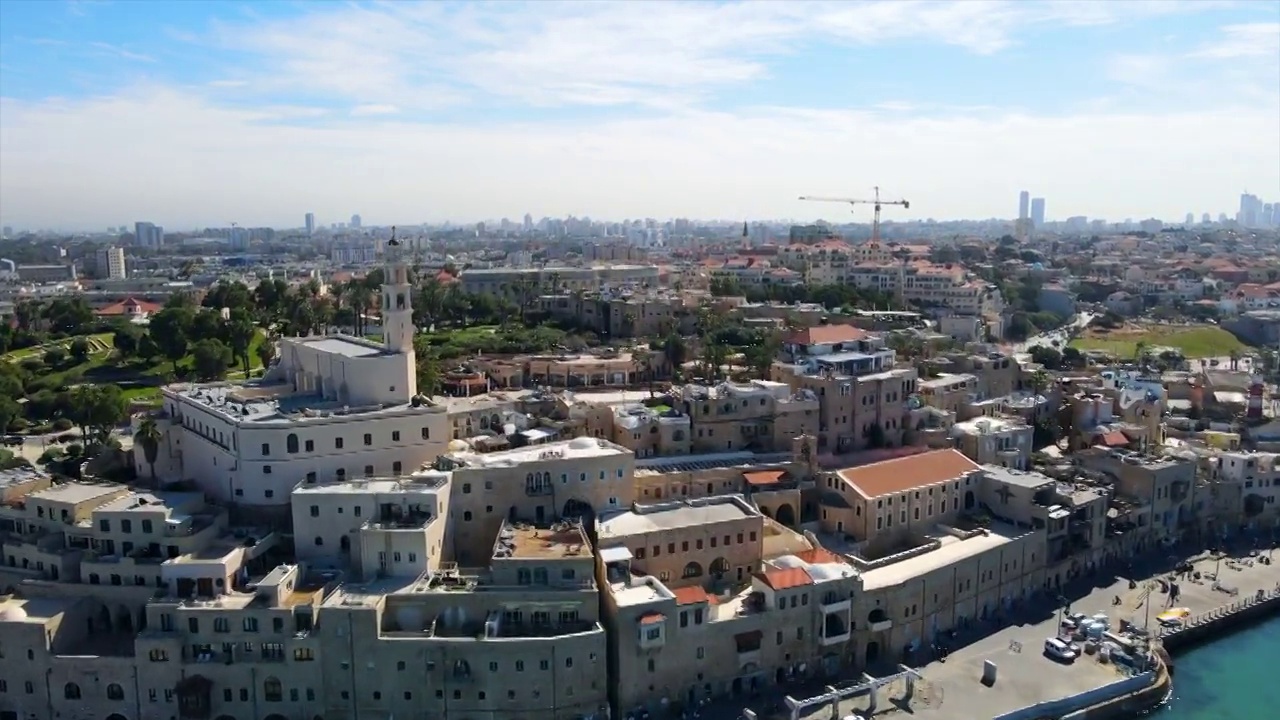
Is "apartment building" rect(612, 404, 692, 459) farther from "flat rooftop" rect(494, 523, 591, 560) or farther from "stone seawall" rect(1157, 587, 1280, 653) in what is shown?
"stone seawall" rect(1157, 587, 1280, 653)

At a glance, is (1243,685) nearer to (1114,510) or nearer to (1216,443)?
(1114,510)

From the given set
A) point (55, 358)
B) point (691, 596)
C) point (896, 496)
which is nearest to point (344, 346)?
point (691, 596)

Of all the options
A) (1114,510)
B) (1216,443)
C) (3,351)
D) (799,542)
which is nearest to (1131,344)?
(1216,443)

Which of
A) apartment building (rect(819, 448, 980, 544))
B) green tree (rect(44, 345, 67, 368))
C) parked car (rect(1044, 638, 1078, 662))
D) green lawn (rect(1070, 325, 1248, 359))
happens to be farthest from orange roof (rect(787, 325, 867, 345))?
green tree (rect(44, 345, 67, 368))

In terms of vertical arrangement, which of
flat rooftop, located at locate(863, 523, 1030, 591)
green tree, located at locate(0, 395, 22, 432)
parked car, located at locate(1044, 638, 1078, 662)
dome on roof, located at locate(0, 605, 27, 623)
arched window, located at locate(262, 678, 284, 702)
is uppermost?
green tree, located at locate(0, 395, 22, 432)

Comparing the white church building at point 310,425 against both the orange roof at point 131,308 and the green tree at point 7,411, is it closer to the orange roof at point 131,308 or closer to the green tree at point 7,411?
the green tree at point 7,411
